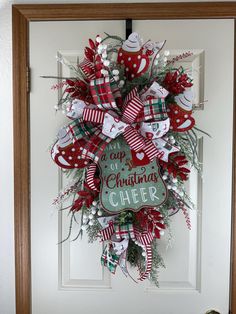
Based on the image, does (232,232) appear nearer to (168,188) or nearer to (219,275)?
(219,275)

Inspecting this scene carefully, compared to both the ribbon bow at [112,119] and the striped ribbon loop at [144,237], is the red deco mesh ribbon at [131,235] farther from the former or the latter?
the ribbon bow at [112,119]

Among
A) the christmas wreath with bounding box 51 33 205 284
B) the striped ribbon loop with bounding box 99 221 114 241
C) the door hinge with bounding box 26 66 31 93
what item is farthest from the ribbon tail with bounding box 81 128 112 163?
the door hinge with bounding box 26 66 31 93

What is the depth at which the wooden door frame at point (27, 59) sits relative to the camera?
1260mm

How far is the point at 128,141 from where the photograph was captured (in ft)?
3.62

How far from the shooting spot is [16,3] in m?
1.30

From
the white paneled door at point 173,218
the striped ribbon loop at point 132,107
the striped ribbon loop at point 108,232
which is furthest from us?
the white paneled door at point 173,218

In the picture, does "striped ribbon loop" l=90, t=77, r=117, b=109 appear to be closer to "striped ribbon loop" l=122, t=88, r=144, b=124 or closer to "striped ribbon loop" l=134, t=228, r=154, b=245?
"striped ribbon loop" l=122, t=88, r=144, b=124

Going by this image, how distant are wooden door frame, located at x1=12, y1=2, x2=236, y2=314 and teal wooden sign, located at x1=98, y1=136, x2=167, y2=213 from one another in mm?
385

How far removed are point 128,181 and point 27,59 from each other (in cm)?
67

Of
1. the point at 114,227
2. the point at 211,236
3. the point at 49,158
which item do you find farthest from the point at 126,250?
the point at 49,158

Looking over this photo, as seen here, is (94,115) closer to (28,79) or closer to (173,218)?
(28,79)

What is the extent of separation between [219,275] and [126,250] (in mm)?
453

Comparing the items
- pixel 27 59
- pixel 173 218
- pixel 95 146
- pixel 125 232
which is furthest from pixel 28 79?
pixel 173 218

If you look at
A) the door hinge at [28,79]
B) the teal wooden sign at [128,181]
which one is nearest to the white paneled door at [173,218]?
the door hinge at [28,79]
